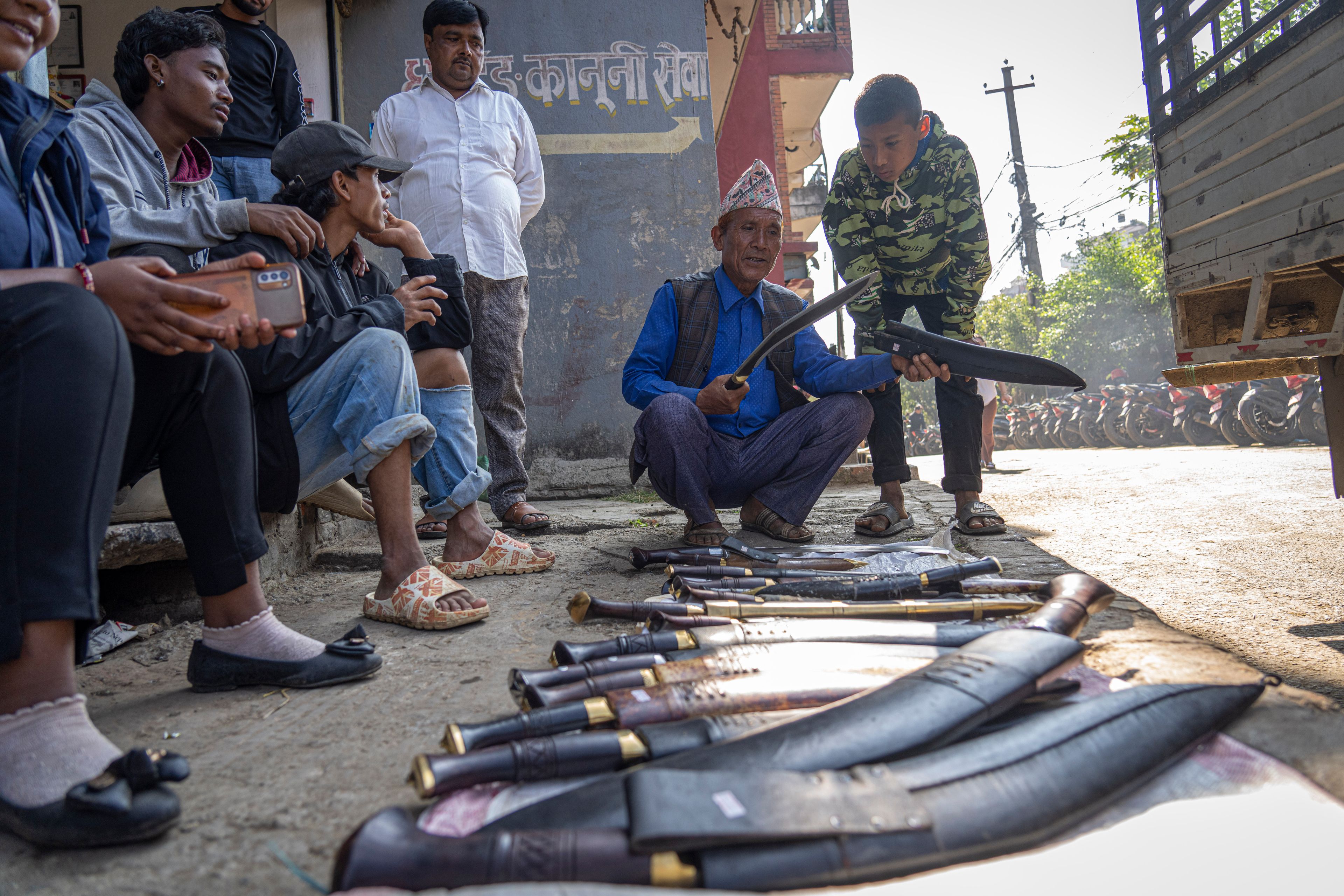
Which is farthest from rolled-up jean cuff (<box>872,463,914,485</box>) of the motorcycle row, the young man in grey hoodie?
the motorcycle row

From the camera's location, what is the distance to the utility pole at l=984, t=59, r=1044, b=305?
2481cm

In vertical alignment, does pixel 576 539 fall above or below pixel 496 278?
below

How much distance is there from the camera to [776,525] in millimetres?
3111

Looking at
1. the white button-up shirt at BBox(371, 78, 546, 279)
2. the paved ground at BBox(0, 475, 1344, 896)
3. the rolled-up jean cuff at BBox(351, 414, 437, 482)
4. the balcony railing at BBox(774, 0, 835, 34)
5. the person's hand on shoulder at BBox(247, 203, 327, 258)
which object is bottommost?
the paved ground at BBox(0, 475, 1344, 896)

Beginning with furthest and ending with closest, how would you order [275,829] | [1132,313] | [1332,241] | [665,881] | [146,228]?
[1132,313] → [1332,241] → [146,228] → [275,829] → [665,881]

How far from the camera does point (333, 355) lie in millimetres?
2006

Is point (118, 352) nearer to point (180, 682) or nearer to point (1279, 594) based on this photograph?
point (180, 682)

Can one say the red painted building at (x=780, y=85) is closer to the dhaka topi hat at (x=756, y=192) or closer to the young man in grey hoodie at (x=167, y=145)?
the dhaka topi hat at (x=756, y=192)

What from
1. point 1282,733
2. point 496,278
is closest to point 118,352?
point 1282,733

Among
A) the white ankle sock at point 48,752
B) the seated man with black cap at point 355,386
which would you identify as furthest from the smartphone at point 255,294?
the white ankle sock at point 48,752

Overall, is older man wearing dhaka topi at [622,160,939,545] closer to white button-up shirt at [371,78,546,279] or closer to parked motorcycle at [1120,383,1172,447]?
white button-up shirt at [371,78,546,279]

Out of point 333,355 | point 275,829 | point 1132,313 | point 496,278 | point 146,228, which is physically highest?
point 1132,313

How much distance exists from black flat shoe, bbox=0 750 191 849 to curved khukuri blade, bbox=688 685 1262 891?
23.8 inches

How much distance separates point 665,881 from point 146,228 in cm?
190
